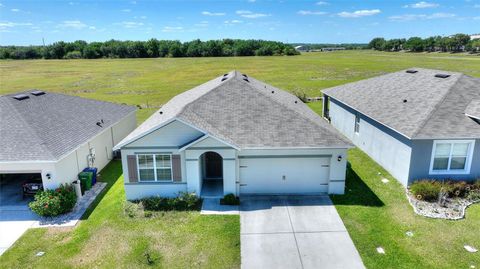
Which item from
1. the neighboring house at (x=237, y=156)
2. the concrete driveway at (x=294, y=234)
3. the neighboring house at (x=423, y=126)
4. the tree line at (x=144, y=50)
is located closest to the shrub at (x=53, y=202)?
the neighboring house at (x=237, y=156)

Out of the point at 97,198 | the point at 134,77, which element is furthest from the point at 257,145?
the point at 134,77

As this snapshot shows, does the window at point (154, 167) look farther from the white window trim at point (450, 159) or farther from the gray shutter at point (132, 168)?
the white window trim at point (450, 159)

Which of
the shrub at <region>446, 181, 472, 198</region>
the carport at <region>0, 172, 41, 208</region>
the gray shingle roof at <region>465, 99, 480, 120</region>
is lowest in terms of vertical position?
the carport at <region>0, 172, 41, 208</region>

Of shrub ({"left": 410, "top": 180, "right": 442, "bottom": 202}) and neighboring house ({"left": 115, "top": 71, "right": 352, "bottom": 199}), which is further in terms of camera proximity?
shrub ({"left": 410, "top": 180, "right": 442, "bottom": 202})

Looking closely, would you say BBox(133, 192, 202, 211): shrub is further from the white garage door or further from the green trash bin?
the green trash bin

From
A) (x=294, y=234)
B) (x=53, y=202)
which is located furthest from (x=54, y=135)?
(x=294, y=234)

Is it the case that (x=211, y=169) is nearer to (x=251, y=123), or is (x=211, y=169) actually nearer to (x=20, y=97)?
(x=251, y=123)

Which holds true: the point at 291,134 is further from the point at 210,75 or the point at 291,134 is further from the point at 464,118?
the point at 210,75

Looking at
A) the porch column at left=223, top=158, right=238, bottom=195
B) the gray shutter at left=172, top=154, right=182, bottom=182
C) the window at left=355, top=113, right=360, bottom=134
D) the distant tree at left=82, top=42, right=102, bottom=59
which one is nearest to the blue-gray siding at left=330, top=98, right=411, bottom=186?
the window at left=355, top=113, right=360, bottom=134
